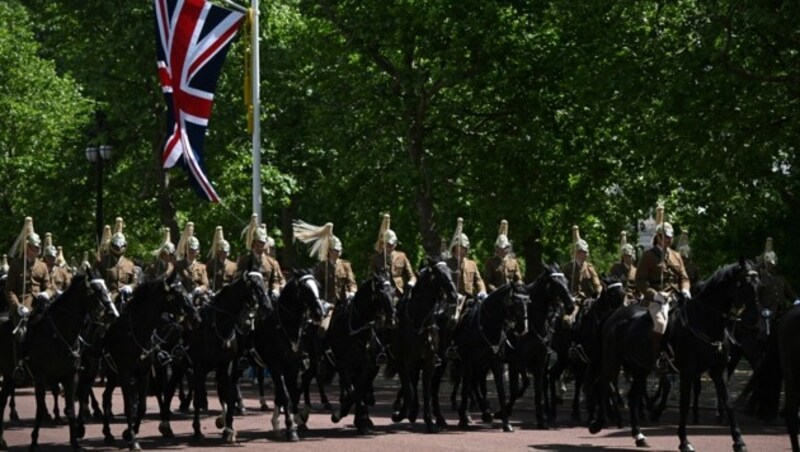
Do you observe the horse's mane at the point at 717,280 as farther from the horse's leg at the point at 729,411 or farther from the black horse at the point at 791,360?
the black horse at the point at 791,360

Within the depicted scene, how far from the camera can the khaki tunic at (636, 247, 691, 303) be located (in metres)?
22.5

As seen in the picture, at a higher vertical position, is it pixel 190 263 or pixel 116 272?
pixel 190 263

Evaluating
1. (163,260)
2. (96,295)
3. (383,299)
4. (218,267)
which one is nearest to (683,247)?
(383,299)

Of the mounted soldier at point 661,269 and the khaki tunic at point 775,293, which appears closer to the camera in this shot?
the mounted soldier at point 661,269

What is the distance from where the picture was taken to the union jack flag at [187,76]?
3309 centimetres

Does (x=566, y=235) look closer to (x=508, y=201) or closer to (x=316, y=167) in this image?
(x=508, y=201)

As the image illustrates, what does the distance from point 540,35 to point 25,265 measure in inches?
854

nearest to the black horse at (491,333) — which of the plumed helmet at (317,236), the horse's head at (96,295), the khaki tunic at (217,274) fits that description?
the plumed helmet at (317,236)

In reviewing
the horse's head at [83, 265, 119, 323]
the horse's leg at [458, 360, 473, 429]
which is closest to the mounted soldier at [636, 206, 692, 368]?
the horse's leg at [458, 360, 473, 429]

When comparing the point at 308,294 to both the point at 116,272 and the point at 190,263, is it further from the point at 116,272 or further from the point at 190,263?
the point at 190,263

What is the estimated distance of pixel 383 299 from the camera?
22.8 m

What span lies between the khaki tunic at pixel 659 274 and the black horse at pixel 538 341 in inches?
50.6

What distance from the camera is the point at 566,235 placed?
141ft

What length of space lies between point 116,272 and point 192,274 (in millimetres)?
1663
